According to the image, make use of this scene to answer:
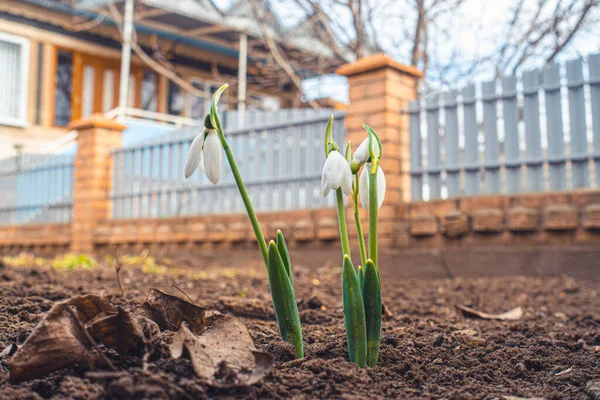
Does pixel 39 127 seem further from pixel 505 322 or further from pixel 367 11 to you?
pixel 505 322

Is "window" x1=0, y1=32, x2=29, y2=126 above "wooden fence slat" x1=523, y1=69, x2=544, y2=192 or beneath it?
above

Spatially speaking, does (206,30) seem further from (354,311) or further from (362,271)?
(354,311)

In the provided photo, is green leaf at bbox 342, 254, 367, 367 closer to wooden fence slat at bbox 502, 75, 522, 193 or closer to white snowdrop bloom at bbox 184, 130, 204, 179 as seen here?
white snowdrop bloom at bbox 184, 130, 204, 179

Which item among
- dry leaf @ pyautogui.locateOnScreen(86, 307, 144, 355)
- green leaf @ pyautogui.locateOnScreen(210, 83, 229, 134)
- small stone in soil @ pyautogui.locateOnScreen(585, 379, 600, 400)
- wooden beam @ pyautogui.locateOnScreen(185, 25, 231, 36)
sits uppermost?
wooden beam @ pyautogui.locateOnScreen(185, 25, 231, 36)

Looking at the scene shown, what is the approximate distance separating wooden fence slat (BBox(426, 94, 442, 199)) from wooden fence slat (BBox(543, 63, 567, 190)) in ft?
3.17

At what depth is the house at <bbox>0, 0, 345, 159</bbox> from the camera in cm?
1204

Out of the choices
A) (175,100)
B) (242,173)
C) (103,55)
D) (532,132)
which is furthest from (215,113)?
(175,100)

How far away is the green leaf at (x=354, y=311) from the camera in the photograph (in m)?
1.55

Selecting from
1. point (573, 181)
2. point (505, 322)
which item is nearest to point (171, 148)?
point (573, 181)

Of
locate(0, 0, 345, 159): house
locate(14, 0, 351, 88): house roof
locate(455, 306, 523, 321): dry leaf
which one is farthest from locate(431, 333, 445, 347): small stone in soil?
locate(0, 0, 345, 159): house

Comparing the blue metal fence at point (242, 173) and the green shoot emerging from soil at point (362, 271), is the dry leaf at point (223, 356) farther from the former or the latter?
the blue metal fence at point (242, 173)

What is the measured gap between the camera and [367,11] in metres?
8.65

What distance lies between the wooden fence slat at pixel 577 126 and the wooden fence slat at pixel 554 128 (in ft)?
0.25

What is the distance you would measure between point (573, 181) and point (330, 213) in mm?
2252
